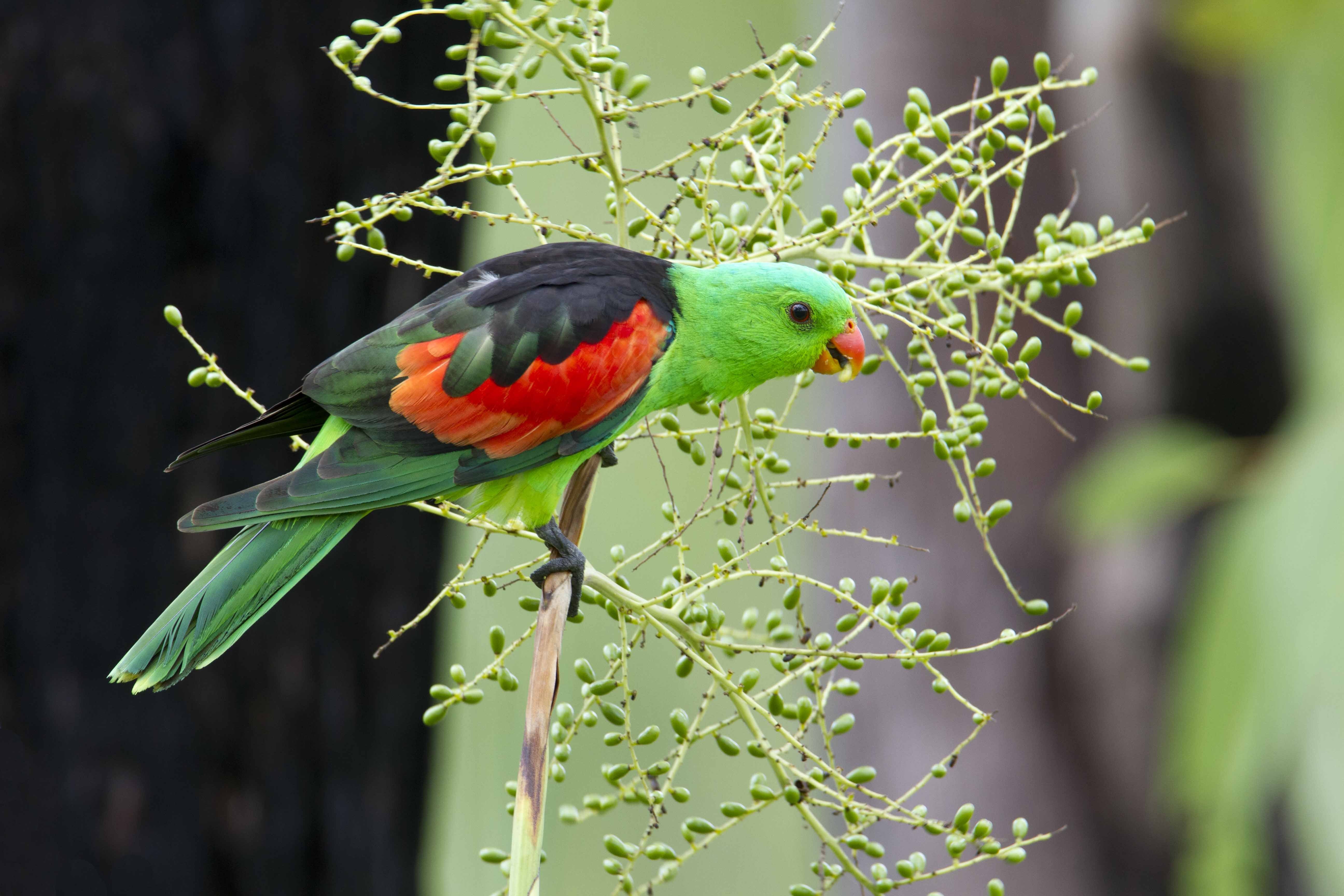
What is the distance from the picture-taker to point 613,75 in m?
1.37

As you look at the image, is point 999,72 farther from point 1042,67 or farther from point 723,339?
point 723,339

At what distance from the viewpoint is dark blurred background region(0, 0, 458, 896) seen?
8.30 feet

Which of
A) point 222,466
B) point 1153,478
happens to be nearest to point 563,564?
point 222,466

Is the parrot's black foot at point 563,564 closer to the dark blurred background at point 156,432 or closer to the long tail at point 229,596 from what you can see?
the long tail at point 229,596

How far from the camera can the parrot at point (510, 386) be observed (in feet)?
5.31

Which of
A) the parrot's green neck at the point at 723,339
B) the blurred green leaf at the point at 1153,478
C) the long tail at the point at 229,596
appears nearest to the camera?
the long tail at the point at 229,596

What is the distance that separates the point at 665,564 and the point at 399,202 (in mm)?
7504

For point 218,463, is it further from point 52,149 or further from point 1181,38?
point 1181,38

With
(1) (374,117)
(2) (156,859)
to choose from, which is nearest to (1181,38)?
(1) (374,117)

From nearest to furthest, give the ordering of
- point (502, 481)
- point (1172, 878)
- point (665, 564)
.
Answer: point (502, 481) < point (1172, 878) < point (665, 564)

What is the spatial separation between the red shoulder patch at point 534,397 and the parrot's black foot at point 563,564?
6.1 inches

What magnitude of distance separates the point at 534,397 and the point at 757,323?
1.26 feet

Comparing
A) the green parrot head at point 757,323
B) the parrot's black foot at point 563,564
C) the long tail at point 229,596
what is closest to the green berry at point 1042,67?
the green parrot head at point 757,323

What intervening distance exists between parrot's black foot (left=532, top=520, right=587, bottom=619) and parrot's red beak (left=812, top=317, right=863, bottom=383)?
51 cm
